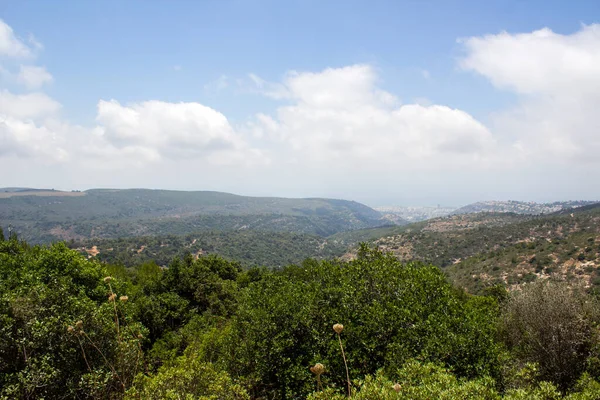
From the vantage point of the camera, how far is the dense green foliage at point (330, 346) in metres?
11.9

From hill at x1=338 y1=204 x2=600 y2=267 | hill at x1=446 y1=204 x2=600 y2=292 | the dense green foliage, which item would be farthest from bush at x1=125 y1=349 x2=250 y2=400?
hill at x1=338 y1=204 x2=600 y2=267

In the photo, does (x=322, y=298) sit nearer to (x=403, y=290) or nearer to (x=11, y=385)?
(x=403, y=290)

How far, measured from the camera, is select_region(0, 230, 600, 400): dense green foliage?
11883mm

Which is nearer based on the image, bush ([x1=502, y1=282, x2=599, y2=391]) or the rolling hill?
bush ([x1=502, y1=282, x2=599, y2=391])

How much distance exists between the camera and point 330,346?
16047mm

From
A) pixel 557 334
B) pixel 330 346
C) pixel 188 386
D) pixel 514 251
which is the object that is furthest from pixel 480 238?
pixel 188 386

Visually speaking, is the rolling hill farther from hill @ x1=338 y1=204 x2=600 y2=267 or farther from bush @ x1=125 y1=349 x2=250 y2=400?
bush @ x1=125 y1=349 x2=250 y2=400

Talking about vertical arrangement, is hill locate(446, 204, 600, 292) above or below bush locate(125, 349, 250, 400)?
below

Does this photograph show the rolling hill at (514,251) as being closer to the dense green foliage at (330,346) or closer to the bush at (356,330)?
the dense green foliage at (330,346)

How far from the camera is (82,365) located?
1491 cm

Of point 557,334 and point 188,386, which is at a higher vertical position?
point 188,386

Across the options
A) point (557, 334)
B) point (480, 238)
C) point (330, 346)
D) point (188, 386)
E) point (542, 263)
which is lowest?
point (480, 238)

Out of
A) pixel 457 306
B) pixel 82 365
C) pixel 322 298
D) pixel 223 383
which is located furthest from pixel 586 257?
pixel 82 365

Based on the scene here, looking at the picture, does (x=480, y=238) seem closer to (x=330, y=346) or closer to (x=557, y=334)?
(x=557, y=334)
